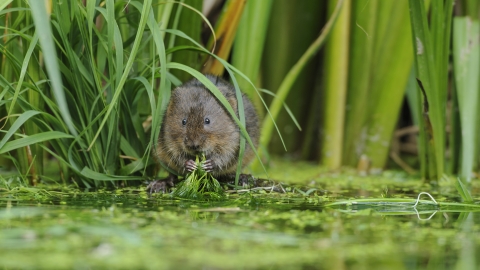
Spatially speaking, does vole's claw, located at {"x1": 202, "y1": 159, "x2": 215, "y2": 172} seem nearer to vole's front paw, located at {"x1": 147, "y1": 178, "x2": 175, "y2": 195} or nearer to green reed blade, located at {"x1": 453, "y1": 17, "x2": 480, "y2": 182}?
vole's front paw, located at {"x1": 147, "y1": 178, "x2": 175, "y2": 195}

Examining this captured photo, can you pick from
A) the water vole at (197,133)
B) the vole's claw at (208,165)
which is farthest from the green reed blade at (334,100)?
the vole's claw at (208,165)

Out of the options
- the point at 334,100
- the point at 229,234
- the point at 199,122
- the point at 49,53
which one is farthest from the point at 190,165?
the point at 334,100

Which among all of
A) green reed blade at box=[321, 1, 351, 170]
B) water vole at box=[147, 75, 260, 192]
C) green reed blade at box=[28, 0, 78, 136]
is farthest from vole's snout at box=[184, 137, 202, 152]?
green reed blade at box=[321, 1, 351, 170]

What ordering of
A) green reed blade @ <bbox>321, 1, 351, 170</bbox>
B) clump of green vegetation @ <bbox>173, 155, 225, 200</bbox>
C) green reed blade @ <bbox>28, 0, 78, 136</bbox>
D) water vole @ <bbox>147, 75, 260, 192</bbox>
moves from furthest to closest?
green reed blade @ <bbox>321, 1, 351, 170</bbox>, water vole @ <bbox>147, 75, 260, 192</bbox>, clump of green vegetation @ <bbox>173, 155, 225, 200</bbox>, green reed blade @ <bbox>28, 0, 78, 136</bbox>

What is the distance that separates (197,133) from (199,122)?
0.21 feet

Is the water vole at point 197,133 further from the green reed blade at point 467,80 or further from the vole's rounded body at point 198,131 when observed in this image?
the green reed blade at point 467,80

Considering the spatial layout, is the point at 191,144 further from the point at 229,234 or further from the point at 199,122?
the point at 229,234

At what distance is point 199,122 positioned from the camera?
3.33 metres

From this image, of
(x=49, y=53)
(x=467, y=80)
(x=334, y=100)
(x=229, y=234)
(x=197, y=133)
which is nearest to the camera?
(x=49, y=53)

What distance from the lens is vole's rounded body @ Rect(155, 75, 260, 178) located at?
3.32m

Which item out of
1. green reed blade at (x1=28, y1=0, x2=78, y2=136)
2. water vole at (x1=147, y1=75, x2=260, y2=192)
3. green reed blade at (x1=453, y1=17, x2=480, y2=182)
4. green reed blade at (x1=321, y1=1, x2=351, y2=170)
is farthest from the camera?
green reed blade at (x1=321, y1=1, x2=351, y2=170)

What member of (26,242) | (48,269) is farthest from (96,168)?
(48,269)

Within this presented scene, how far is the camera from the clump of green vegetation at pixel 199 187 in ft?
10.0

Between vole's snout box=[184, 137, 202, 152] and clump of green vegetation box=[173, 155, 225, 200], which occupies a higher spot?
vole's snout box=[184, 137, 202, 152]
